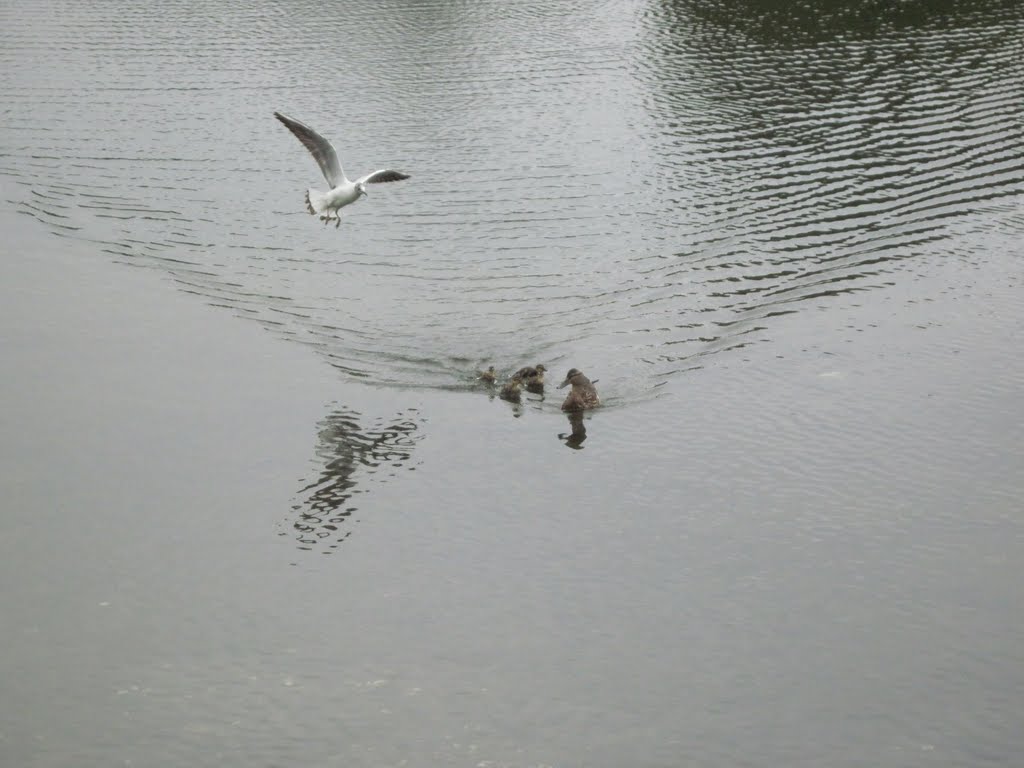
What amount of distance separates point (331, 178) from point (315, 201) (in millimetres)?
805

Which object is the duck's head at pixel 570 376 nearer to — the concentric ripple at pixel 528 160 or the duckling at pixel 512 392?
the duckling at pixel 512 392

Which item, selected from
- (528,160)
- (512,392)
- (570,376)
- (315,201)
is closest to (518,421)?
(512,392)

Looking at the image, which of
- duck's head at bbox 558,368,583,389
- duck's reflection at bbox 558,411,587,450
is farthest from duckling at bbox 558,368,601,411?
duck's reflection at bbox 558,411,587,450

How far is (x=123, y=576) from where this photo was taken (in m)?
19.3

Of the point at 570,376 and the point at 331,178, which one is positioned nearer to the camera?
the point at 570,376

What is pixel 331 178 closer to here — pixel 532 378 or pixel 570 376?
pixel 532 378

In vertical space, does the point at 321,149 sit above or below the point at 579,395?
above

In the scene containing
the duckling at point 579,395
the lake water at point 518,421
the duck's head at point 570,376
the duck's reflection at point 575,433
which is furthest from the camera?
the duck's head at point 570,376

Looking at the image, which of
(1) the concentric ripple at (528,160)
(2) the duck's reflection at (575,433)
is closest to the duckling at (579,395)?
(2) the duck's reflection at (575,433)

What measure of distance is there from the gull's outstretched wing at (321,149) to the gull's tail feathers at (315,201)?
0.40 meters

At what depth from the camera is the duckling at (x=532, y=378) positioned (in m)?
24.5

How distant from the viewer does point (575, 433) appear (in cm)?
2348

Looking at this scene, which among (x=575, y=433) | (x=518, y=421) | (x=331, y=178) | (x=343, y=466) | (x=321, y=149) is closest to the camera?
(x=343, y=466)

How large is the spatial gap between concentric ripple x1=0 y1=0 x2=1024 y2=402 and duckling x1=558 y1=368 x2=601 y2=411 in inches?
33.9
